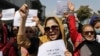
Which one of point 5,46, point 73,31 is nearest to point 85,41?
point 73,31

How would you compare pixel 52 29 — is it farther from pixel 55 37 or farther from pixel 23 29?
→ pixel 23 29

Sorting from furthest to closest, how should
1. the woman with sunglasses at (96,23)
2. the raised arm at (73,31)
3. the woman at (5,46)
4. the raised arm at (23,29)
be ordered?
1. the woman with sunglasses at (96,23)
2. the woman at (5,46)
3. the raised arm at (73,31)
4. the raised arm at (23,29)

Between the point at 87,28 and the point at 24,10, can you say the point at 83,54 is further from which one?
the point at 24,10

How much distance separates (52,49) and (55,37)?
165mm

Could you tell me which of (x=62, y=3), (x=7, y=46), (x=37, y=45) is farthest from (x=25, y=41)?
(x=62, y=3)

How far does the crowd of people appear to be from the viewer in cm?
457

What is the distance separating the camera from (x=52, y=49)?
4.61m

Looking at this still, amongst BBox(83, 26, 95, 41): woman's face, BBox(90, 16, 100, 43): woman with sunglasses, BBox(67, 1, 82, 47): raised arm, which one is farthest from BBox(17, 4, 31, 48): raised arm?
BBox(90, 16, 100, 43): woman with sunglasses

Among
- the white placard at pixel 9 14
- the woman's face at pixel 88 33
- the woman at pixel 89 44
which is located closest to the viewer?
the woman at pixel 89 44

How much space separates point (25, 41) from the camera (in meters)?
4.71

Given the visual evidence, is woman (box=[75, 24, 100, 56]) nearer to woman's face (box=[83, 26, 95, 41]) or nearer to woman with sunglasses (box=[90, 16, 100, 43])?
woman's face (box=[83, 26, 95, 41])

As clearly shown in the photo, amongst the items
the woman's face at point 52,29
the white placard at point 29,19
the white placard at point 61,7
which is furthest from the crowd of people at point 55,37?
the white placard at point 61,7

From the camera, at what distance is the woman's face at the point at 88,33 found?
16.7 feet

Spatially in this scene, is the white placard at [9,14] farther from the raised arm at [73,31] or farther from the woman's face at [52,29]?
the woman's face at [52,29]
